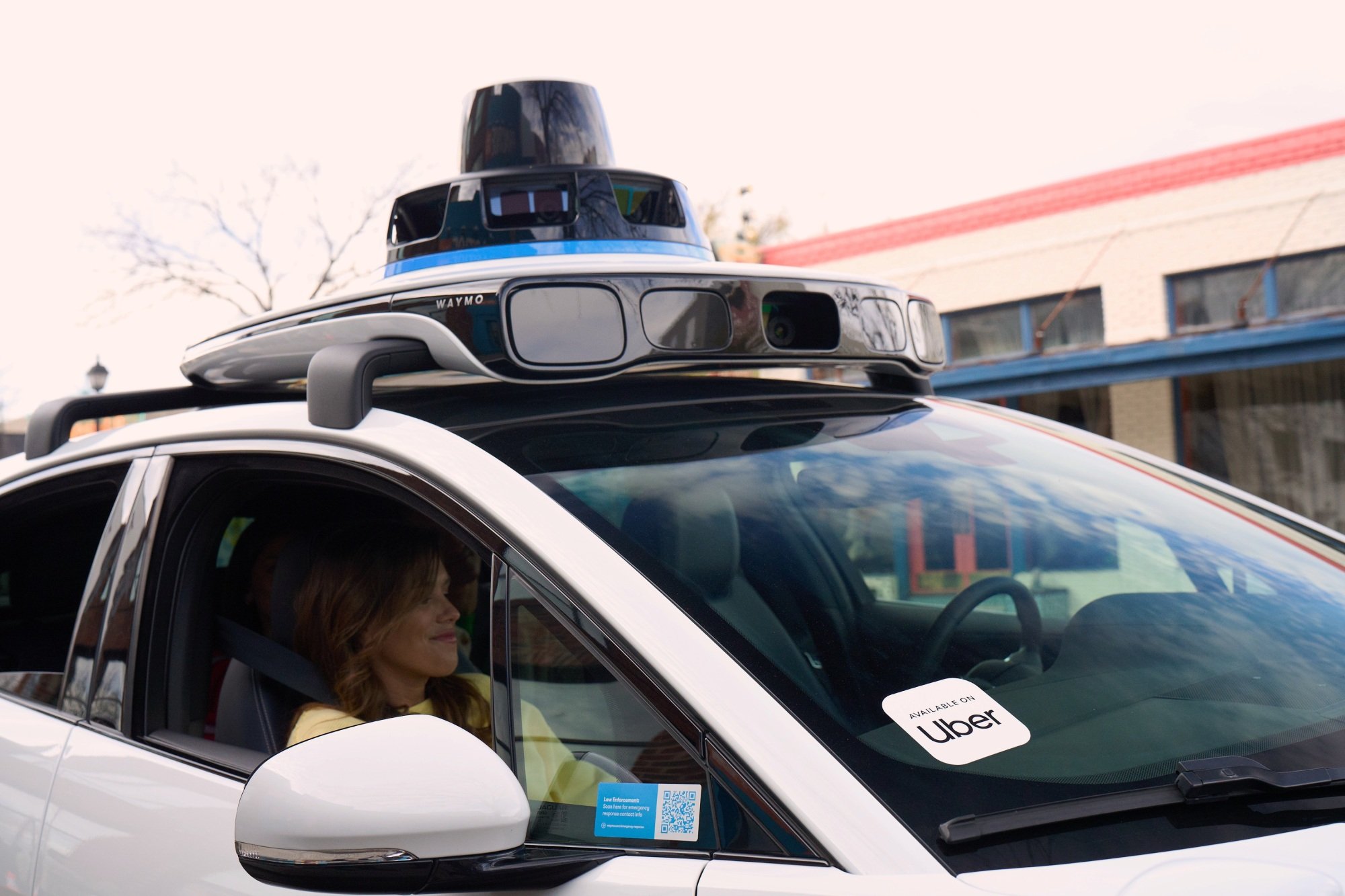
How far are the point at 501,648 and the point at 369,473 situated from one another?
34 cm

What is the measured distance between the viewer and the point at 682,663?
1.25 meters

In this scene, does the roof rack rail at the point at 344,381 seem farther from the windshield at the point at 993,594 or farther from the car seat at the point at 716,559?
the car seat at the point at 716,559

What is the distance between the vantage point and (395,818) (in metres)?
1.19

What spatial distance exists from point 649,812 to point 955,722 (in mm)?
338

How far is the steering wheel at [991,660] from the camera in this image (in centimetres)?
148

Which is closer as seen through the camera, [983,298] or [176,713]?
[176,713]

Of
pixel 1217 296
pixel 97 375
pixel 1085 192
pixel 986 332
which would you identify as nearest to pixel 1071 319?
pixel 986 332

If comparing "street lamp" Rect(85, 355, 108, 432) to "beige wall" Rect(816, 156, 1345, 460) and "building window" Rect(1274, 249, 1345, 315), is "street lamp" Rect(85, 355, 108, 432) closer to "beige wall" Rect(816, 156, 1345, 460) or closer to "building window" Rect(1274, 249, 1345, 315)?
"beige wall" Rect(816, 156, 1345, 460)

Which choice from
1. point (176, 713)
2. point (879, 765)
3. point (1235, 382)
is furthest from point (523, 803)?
point (1235, 382)

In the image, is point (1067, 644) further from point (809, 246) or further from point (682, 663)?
point (809, 246)

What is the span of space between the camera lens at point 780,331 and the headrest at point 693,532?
1.31 feet

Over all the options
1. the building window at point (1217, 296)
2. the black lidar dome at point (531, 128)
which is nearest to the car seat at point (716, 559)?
the black lidar dome at point (531, 128)

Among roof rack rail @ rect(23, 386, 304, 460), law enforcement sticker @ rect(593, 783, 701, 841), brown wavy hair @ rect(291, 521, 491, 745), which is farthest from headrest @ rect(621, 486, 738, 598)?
roof rack rail @ rect(23, 386, 304, 460)

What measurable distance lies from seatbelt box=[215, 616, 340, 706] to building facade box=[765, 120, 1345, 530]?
13.7 meters
